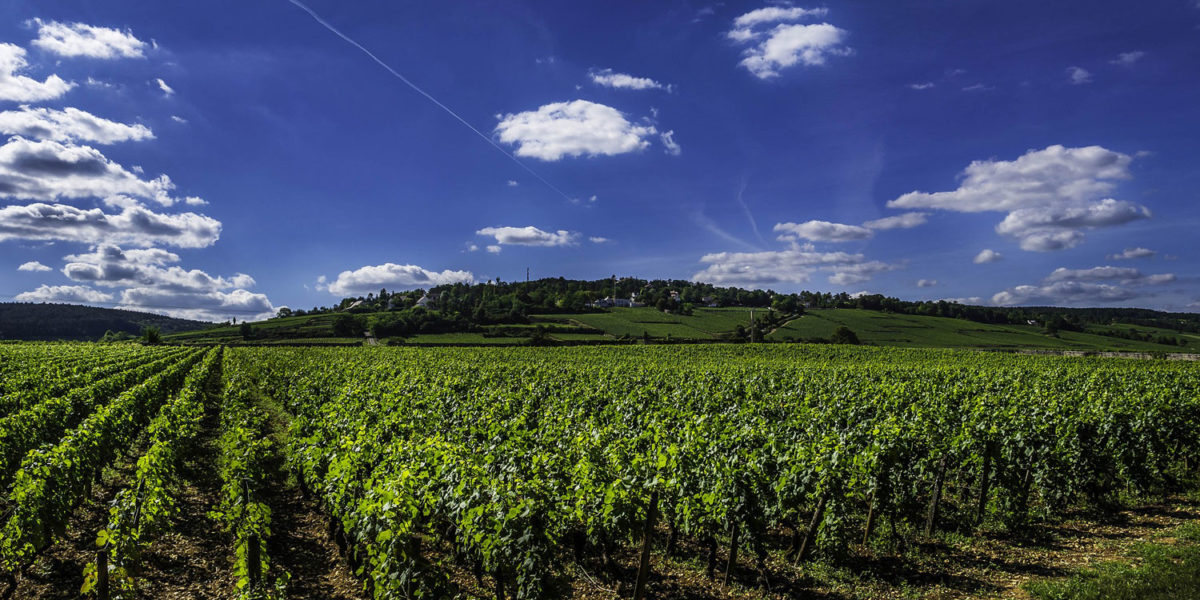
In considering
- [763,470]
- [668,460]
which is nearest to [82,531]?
[668,460]

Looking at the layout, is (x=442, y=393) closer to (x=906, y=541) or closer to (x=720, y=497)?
(x=720, y=497)

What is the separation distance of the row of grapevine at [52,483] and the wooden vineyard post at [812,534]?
12.2 m

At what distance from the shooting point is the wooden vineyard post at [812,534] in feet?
30.7

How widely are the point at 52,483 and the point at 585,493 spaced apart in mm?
9720

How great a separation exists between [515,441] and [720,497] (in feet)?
13.3

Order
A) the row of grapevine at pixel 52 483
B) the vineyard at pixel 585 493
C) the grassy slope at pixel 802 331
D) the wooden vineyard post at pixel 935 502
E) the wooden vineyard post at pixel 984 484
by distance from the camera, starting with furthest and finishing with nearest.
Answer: the grassy slope at pixel 802 331, the wooden vineyard post at pixel 984 484, the wooden vineyard post at pixel 935 502, the row of grapevine at pixel 52 483, the vineyard at pixel 585 493

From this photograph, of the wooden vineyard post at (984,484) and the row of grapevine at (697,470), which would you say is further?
the wooden vineyard post at (984,484)

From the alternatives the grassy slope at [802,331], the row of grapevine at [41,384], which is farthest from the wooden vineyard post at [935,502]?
the grassy slope at [802,331]

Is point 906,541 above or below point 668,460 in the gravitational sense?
below

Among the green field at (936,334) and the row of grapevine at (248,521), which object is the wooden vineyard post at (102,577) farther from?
the green field at (936,334)

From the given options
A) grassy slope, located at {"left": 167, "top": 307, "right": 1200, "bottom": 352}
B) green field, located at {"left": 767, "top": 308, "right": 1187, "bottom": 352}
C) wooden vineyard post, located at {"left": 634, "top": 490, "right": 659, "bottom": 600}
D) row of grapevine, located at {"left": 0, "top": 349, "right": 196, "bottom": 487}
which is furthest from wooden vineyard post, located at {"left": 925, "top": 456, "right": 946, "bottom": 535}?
green field, located at {"left": 767, "top": 308, "right": 1187, "bottom": 352}

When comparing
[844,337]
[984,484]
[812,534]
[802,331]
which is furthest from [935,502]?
[802,331]

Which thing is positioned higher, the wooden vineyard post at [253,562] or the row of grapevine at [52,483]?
the row of grapevine at [52,483]

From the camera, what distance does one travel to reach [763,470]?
9.48 metres
